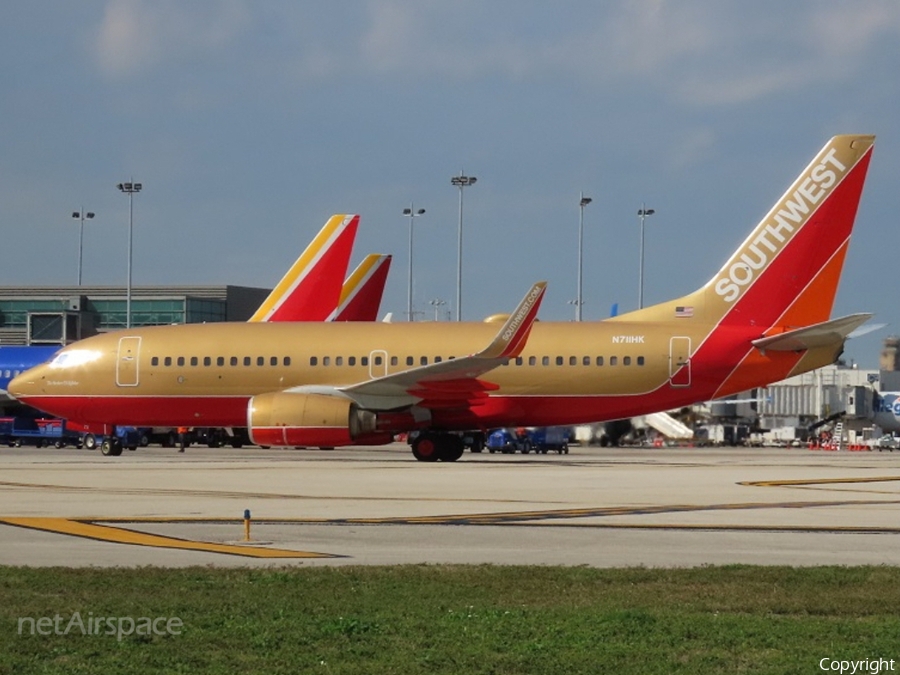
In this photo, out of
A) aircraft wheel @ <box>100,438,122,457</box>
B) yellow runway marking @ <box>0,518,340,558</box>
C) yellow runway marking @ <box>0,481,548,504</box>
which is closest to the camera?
yellow runway marking @ <box>0,518,340,558</box>

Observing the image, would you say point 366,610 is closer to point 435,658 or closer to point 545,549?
point 435,658

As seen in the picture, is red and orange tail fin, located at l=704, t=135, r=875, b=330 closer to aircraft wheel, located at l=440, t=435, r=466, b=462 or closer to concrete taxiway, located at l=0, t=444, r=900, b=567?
aircraft wheel, located at l=440, t=435, r=466, b=462

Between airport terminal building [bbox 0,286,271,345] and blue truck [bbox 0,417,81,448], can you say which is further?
airport terminal building [bbox 0,286,271,345]

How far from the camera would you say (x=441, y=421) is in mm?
43375

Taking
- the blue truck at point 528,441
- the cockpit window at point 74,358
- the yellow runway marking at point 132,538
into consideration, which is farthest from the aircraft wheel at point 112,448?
the yellow runway marking at point 132,538

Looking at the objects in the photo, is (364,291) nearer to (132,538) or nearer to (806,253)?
(806,253)

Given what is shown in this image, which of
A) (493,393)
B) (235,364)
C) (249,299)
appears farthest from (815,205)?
(249,299)

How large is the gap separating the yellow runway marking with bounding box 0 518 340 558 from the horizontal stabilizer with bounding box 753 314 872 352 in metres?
25.6

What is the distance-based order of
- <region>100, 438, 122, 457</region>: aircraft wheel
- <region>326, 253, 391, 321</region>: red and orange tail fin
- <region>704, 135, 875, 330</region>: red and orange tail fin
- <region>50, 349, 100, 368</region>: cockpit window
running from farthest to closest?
1. <region>326, 253, 391, 321</region>: red and orange tail fin
2. <region>100, 438, 122, 457</region>: aircraft wheel
3. <region>50, 349, 100, 368</region>: cockpit window
4. <region>704, 135, 875, 330</region>: red and orange tail fin

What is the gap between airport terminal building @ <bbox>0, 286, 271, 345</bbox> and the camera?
119438 mm

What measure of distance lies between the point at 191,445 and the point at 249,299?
59459 millimetres

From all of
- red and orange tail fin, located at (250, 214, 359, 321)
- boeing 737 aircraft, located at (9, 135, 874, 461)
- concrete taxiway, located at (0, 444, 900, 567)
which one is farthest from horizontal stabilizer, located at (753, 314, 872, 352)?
red and orange tail fin, located at (250, 214, 359, 321)

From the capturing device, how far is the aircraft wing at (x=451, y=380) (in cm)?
3959

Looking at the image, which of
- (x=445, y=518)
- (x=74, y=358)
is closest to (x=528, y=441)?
(x=74, y=358)
